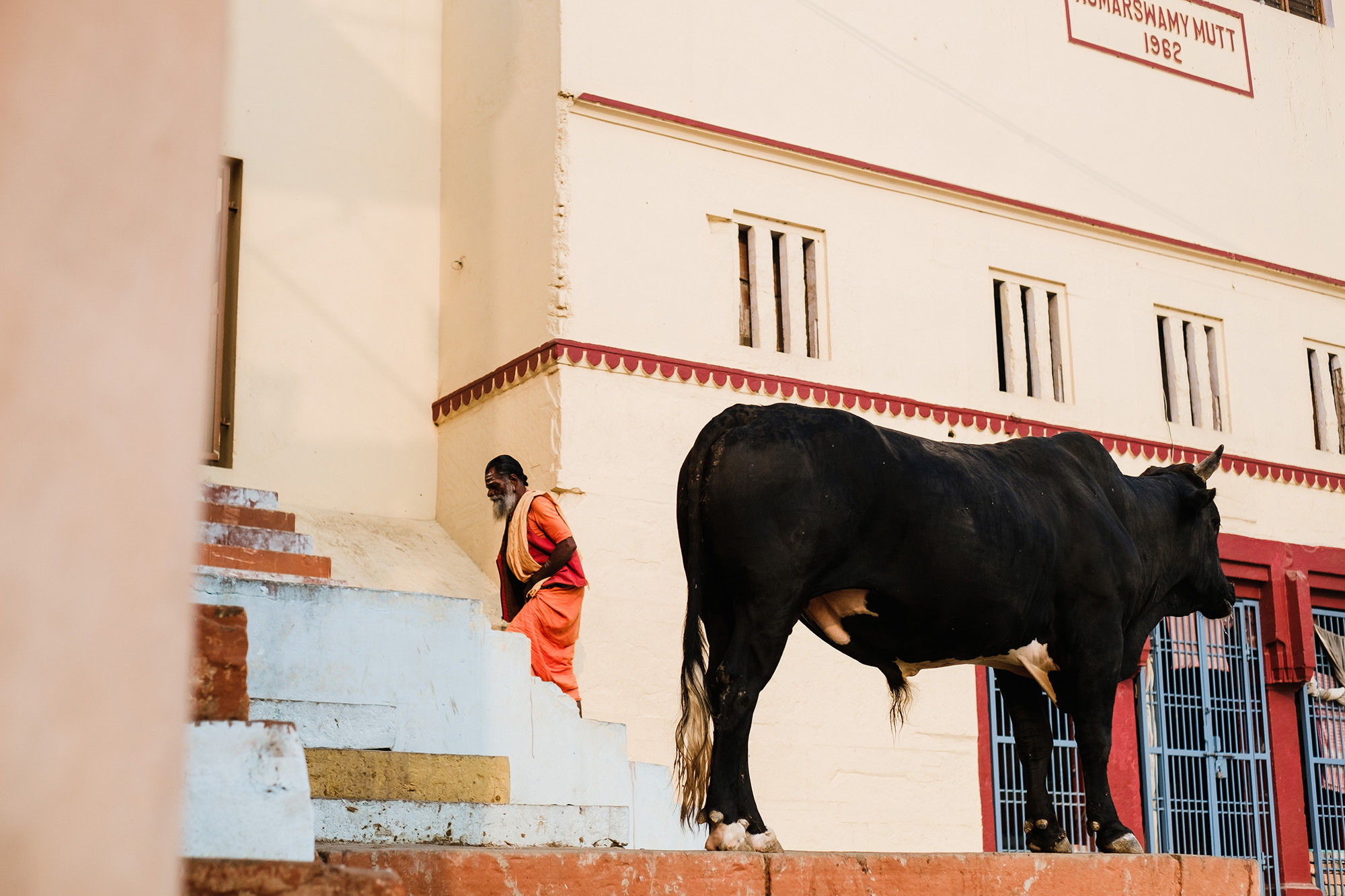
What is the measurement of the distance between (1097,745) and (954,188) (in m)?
6.94

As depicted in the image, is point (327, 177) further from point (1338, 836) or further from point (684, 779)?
point (1338, 836)

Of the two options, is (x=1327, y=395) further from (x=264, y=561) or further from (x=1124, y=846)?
(x=264, y=561)

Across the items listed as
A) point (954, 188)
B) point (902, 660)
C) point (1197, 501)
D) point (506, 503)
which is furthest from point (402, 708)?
point (954, 188)

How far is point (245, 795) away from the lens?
2.84m

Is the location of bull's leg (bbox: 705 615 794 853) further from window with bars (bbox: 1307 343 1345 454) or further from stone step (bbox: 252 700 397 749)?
window with bars (bbox: 1307 343 1345 454)

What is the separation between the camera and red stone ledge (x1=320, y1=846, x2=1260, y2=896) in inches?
141

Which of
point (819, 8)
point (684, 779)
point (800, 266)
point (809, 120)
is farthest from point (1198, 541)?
point (819, 8)

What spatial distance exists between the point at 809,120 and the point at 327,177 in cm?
389

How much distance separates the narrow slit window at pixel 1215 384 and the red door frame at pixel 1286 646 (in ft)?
3.74

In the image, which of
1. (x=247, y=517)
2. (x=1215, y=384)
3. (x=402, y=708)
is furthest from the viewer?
(x=1215, y=384)

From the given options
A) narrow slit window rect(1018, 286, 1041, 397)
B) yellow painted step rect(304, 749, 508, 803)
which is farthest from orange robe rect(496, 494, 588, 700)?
narrow slit window rect(1018, 286, 1041, 397)

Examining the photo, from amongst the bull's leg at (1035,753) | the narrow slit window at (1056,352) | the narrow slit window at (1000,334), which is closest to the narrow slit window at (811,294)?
the narrow slit window at (1000,334)

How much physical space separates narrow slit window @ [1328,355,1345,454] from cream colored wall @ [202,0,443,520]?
29.2 ft

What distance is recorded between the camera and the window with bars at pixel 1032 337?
12.0 metres
